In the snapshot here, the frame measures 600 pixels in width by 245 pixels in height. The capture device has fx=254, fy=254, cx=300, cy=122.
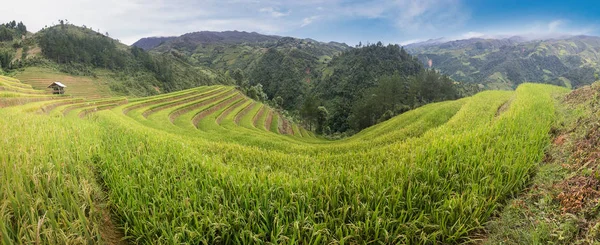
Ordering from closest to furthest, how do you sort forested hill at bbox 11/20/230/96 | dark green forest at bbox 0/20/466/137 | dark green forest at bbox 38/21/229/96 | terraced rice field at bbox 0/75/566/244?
terraced rice field at bbox 0/75/566/244 → dark green forest at bbox 0/20/466/137 → forested hill at bbox 11/20/230/96 → dark green forest at bbox 38/21/229/96

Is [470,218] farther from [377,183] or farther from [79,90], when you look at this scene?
[79,90]

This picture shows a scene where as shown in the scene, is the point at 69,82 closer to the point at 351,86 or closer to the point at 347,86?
the point at 347,86

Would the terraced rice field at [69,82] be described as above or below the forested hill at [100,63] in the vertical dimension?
below

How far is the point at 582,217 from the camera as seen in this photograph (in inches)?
107

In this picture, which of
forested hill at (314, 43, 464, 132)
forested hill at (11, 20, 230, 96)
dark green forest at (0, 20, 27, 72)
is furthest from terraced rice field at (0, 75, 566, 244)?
dark green forest at (0, 20, 27, 72)

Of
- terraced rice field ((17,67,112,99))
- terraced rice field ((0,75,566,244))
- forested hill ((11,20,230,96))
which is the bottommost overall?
terraced rice field ((0,75,566,244))

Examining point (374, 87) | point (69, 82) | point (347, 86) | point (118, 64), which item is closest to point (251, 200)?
point (69, 82)

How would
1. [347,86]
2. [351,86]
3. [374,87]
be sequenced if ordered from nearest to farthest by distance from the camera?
[374,87] < [351,86] < [347,86]

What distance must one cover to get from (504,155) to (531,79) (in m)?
263

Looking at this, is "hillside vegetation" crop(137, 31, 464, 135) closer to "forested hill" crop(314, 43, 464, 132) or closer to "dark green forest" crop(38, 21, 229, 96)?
"forested hill" crop(314, 43, 464, 132)

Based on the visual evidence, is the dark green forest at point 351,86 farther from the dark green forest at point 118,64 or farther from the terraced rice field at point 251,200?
the terraced rice field at point 251,200

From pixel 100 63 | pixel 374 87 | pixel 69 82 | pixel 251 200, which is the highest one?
pixel 100 63

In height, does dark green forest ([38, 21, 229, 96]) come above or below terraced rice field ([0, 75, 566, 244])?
above

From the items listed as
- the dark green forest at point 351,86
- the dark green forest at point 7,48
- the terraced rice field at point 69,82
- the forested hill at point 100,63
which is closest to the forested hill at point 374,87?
the dark green forest at point 351,86
